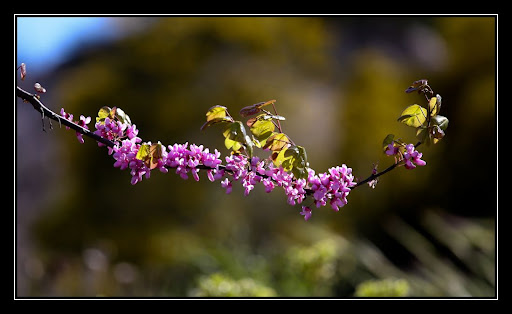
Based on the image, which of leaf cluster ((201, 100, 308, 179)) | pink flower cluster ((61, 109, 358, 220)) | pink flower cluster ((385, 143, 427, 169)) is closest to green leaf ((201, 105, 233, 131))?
leaf cluster ((201, 100, 308, 179))

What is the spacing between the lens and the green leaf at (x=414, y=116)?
1621 mm

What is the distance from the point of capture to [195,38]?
8.88 metres

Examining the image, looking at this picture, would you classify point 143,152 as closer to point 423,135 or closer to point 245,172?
point 245,172

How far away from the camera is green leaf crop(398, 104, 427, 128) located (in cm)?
162

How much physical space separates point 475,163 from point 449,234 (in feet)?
10.8

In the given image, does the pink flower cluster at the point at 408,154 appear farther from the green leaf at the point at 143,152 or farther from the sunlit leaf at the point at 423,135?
the green leaf at the point at 143,152

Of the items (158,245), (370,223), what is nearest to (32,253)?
(158,245)

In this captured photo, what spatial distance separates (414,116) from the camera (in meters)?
1.63

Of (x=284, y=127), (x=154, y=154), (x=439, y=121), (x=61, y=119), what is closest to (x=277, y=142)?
(x=154, y=154)

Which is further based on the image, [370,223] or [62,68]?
[62,68]

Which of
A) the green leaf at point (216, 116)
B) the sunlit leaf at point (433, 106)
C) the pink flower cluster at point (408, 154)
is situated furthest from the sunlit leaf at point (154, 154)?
the sunlit leaf at point (433, 106)

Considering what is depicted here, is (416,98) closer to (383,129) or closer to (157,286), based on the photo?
(383,129)

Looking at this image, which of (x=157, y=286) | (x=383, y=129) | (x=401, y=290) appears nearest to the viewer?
(x=401, y=290)

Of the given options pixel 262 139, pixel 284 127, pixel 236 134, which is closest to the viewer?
pixel 236 134
